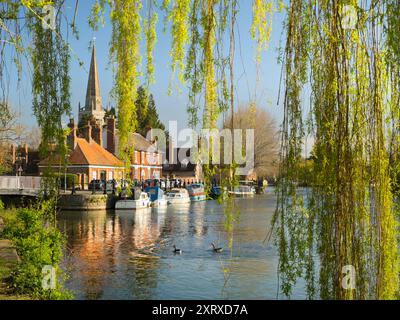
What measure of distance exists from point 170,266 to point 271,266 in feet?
9.85

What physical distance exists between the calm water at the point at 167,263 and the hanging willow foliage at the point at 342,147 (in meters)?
2.01

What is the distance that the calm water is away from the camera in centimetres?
1151

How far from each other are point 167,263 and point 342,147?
41.2 ft

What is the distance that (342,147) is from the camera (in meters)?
3.15

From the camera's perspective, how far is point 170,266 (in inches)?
575
